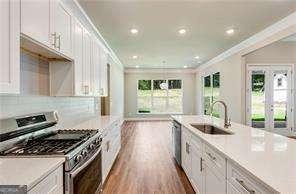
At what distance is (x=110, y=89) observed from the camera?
7277 millimetres

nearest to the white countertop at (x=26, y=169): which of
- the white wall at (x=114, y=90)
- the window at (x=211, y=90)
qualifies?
the white wall at (x=114, y=90)

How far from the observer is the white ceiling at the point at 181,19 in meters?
3.69

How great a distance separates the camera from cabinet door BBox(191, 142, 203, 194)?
2.66 meters

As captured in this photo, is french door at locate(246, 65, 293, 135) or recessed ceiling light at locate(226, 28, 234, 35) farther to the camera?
french door at locate(246, 65, 293, 135)

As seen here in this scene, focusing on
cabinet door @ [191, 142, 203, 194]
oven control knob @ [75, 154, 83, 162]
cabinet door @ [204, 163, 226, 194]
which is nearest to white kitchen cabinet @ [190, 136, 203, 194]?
cabinet door @ [191, 142, 203, 194]

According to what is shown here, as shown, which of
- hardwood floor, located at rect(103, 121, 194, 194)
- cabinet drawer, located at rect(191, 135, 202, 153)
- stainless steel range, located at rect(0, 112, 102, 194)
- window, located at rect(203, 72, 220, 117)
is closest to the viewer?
stainless steel range, located at rect(0, 112, 102, 194)

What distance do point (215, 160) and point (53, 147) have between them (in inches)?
55.5

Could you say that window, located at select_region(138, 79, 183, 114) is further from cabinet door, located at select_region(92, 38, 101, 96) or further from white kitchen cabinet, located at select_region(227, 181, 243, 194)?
white kitchen cabinet, located at select_region(227, 181, 243, 194)

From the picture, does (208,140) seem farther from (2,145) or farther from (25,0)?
(25,0)

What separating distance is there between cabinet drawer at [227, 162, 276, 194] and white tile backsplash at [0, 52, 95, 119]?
184 cm

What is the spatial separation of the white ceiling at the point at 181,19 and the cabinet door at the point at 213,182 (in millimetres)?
2584

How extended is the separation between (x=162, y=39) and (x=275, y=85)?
4250 mm

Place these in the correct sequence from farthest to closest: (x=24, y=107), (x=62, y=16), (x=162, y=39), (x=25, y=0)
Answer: (x=162, y=39) < (x=62, y=16) < (x=24, y=107) < (x=25, y=0)

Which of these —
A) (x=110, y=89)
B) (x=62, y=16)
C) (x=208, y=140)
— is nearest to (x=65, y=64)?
(x=62, y=16)
